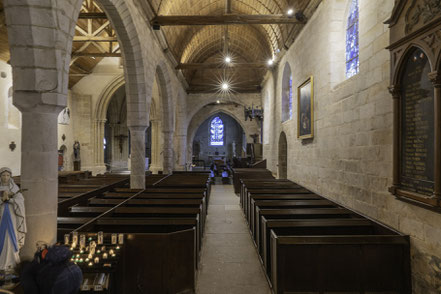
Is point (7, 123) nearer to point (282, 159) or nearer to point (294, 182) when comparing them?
point (294, 182)

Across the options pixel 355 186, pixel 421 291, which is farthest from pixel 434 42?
pixel 421 291

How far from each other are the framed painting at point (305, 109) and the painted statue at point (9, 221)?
19.2 feet

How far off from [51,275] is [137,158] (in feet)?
17.7

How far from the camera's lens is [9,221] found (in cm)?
245

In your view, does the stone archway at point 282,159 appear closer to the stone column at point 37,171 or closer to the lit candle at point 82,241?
the lit candle at point 82,241

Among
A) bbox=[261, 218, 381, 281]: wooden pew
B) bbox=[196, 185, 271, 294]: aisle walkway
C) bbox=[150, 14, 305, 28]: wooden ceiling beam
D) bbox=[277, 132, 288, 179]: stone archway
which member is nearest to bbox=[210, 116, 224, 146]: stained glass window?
bbox=[277, 132, 288, 179]: stone archway

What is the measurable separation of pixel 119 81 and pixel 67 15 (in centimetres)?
1055

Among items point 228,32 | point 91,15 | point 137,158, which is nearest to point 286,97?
point 228,32

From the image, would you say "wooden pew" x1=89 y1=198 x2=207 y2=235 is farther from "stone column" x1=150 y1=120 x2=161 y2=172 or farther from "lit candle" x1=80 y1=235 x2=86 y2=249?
"stone column" x1=150 y1=120 x2=161 y2=172

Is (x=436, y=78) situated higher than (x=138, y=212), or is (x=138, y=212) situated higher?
(x=436, y=78)

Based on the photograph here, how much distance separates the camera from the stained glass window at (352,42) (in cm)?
508

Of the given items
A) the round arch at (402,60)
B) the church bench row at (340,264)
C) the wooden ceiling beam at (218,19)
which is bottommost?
the church bench row at (340,264)

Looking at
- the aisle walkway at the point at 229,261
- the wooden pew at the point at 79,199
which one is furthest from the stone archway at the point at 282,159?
the wooden pew at the point at 79,199

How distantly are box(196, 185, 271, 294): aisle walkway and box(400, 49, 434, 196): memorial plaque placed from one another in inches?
88.6
